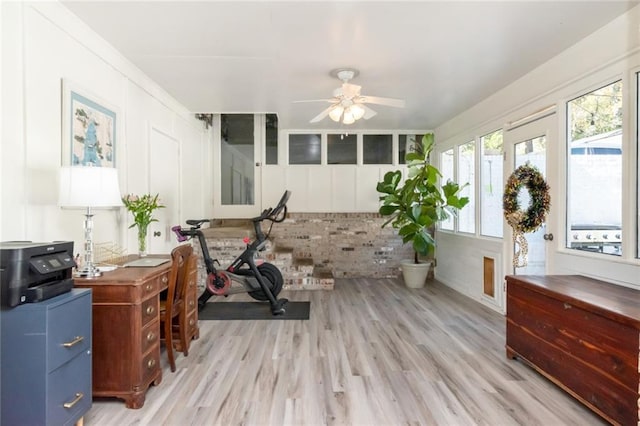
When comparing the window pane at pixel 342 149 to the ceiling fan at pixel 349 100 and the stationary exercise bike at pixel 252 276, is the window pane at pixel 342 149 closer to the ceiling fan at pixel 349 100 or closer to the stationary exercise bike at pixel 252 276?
the stationary exercise bike at pixel 252 276

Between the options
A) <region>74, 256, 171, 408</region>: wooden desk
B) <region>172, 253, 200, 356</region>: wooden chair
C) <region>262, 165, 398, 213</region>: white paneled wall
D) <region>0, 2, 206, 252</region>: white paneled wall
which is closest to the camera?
<region>0, 2, 206, 252</region>: white paneled wall

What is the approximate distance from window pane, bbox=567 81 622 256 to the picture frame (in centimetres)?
408

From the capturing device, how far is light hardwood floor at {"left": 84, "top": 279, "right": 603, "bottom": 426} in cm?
209

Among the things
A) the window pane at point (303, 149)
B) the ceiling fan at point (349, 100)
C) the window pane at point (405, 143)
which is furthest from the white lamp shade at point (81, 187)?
the window pane at point (405, 143)

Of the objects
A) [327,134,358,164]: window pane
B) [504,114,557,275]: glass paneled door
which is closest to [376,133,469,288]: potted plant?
[504,114,557,275]: glass paneled door

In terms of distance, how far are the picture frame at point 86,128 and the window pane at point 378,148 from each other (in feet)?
13.9

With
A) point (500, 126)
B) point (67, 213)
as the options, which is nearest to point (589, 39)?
point (500, 126)

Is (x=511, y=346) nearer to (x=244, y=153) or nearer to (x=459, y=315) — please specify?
(x=459, y=315)

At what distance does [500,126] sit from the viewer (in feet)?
13.6

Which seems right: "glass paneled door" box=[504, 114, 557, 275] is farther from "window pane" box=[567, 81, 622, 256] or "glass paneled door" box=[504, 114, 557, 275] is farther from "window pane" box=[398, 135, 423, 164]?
"window pane" box=[398, 135, 423, 164]

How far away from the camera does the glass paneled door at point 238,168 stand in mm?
6246

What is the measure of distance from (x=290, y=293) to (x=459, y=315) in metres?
2.40

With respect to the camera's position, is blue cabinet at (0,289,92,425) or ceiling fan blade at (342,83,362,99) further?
ceiling fan blade at (342,83,362,99)

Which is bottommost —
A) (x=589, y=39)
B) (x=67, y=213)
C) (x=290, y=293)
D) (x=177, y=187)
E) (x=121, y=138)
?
(x=290, y=293)
